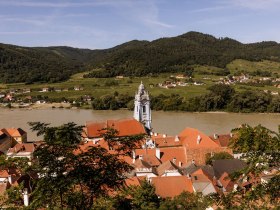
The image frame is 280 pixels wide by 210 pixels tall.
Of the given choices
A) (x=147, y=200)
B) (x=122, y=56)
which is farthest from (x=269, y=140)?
(x=122, y=56)

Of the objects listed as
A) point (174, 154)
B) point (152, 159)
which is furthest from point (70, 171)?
point (174, 154)

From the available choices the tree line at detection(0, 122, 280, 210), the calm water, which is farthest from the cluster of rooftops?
the tree line at detection(0, 122, 280, 210)

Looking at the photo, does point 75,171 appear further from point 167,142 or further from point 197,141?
point 167,142

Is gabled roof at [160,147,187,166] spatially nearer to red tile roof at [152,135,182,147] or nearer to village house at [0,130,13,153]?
red tile roof at [152,135,182,147]

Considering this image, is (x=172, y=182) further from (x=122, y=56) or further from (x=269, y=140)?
(x=122, y=56)

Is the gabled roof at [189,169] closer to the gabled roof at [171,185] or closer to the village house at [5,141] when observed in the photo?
the gabled roof at [171,185]

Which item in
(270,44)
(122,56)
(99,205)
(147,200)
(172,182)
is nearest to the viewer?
(99,205)

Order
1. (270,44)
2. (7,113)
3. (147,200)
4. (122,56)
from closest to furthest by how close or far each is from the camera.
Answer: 1. (147,200)
2. (7,113)
3. (122,56)
4. (270,44)
